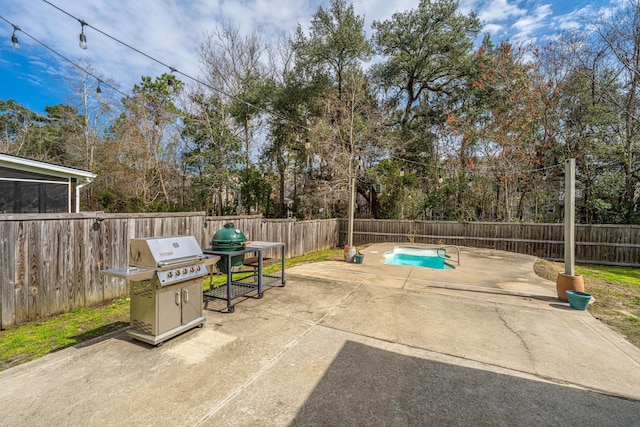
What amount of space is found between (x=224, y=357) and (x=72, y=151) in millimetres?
21886

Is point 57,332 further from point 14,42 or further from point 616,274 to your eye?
point 616,274

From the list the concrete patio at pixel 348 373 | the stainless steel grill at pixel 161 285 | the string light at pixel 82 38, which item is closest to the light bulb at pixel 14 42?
the string light at pixel 82 38

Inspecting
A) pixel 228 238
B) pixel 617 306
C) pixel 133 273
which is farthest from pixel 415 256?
pixel 133 273

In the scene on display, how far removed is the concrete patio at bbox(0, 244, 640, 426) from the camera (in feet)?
6.38

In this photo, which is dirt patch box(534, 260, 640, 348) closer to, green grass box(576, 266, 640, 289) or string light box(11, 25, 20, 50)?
green grass box(576, 266, 640, 289)

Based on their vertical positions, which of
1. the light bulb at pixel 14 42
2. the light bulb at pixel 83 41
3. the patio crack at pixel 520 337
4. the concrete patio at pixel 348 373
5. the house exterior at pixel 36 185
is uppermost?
the light bulb at pixel 14 42

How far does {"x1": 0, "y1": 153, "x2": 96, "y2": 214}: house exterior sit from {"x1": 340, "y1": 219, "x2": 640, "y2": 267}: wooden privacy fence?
36.0 ft

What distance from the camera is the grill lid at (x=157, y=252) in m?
2.79

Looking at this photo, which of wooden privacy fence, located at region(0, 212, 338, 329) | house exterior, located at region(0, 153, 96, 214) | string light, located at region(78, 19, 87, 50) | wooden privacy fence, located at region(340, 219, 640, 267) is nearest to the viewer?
wooden privacy fence, located at region(0, 212, 338, 329)

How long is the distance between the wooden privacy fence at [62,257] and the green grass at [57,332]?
0.19m

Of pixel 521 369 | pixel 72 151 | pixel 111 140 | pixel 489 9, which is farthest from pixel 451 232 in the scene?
pixel 72 151

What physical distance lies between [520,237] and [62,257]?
44.2 ft

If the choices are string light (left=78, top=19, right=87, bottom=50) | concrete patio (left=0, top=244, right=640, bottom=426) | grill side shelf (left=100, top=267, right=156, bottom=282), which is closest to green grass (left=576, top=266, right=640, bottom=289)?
concrete patio (left=0, top=244, right=640, bottom=426)

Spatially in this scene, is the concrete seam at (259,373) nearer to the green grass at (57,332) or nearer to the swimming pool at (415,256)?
the green grass at (57,332)
